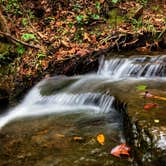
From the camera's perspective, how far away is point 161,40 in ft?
27.4

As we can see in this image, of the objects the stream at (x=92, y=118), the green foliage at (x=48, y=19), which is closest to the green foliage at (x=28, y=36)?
the green foliage at (x=48, y=19)

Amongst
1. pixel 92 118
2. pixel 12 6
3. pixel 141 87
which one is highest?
pixel 12 6

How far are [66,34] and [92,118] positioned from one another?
3989mm

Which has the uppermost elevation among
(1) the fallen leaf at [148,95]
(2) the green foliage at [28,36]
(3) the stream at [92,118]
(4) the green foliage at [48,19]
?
(4) the green foliage at [48,19]

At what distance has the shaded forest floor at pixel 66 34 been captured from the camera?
26.0 feet

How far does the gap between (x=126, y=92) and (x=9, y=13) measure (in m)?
5.61

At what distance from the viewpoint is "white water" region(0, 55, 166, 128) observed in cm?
629

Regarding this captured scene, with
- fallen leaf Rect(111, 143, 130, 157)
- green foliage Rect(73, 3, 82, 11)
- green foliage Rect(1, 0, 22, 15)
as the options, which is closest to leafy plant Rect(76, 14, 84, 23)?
green foliage Rect(73, 3, 82, 11)

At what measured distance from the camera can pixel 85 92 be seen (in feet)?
22.0

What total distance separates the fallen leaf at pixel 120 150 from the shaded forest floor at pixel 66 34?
137 inches

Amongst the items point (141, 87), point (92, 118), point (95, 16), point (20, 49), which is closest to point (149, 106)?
point (141, 87)

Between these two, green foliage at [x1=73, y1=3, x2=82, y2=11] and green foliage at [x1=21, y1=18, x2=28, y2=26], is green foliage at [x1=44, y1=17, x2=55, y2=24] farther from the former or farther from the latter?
green foliage at [x1=73, y1=3, x2=82, y2=11]

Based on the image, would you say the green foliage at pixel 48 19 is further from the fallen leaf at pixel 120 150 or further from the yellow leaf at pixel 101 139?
the fallen leaf at pixel 120 150

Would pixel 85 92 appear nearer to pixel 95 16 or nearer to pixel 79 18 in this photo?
pixel 79 18
